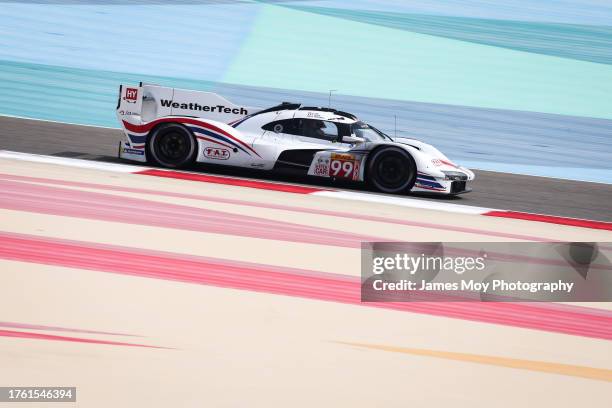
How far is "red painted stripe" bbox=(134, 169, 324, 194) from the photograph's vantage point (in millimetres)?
11492

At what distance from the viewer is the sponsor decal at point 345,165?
11828 millimetres

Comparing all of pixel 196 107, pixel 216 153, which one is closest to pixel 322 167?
pixel 216 153

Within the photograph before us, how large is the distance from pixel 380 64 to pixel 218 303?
14.5m

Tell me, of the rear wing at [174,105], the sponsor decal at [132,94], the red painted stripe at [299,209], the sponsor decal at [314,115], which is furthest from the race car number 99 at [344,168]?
the sponsor decal at [132,94]

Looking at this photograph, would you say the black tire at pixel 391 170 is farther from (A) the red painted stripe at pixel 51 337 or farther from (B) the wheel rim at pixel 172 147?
(A) the red painted stripe at pixel 51 337

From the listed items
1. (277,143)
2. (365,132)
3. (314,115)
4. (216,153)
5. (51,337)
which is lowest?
(51,337)

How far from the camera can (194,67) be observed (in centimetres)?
1998

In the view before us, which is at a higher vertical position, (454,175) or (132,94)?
(132,94)

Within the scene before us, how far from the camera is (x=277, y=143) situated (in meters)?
12.0

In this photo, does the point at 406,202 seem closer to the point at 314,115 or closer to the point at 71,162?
the point at 314,115

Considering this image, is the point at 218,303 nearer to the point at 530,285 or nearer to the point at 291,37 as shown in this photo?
the point at 530,285

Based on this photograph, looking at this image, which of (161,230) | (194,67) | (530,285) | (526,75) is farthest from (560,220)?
(194,67)

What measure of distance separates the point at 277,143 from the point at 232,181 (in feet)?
2.66

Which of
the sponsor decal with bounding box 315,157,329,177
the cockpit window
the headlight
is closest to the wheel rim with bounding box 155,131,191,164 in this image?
the cockpit window
